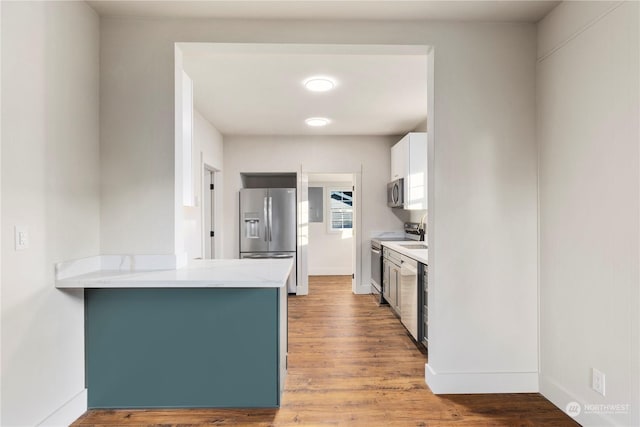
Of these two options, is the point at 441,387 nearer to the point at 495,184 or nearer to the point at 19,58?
the point at 495,184

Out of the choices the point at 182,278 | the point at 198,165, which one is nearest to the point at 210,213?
the point at 198,165

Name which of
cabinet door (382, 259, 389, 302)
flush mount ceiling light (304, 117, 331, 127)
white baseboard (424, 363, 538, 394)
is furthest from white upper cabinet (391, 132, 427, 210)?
white baseboard (424, 363, 538, 394)

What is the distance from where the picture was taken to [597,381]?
1.82 meters

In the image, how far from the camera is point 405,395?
2.27m

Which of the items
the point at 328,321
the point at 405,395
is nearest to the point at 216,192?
the point at 328,321

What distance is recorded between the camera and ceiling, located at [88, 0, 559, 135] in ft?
6.87

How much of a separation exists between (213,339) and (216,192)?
10.9 feet

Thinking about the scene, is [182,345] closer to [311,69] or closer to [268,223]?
[311,69]

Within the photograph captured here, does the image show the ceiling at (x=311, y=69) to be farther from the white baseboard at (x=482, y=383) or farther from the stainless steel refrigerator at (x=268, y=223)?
the white baseboard at (x=482, y=383)

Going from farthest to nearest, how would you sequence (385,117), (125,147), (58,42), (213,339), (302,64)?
(385,117) → (302,64) → (125,147) → (213,339) → (58,42)

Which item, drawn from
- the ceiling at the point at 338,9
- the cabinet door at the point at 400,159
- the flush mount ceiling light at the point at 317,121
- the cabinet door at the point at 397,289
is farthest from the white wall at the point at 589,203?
the flush mount ceiling light at the point at 317,121

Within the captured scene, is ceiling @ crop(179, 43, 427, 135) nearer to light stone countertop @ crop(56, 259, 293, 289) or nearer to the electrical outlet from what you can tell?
light stone countertop @ crop(56, 259, 293, 289)

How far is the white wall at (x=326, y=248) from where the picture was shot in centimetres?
701

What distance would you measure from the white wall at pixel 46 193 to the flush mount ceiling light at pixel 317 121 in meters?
2.56
